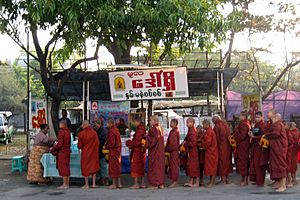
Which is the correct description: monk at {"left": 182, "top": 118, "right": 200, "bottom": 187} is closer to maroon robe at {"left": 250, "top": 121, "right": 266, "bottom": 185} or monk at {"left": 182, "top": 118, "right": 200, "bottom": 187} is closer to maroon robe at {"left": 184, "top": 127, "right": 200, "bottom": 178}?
Answer: maroon robe at {"left": 184, "top": 127, "right": 200, "bottom": 178}

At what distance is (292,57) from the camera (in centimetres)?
1850

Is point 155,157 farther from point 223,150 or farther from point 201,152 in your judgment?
point 223,150

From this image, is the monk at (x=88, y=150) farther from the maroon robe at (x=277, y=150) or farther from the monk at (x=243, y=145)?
the maroon robe at (x=277, y=150)

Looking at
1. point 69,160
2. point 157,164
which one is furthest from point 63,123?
point 157,164

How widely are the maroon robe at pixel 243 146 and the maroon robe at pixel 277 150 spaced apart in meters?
0.71

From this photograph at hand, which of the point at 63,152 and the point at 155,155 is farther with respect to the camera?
the point at 63,152

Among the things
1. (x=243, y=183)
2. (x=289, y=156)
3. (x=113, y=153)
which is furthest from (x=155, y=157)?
(x=289, y=156)

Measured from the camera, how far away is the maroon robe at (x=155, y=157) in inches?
383

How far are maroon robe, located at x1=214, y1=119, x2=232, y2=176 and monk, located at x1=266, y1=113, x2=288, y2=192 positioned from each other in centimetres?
112

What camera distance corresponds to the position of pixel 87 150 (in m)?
9.82

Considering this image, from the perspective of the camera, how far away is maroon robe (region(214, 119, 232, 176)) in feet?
33.2

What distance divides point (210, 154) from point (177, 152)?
0.74 m

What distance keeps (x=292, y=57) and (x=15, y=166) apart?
39.5 feet

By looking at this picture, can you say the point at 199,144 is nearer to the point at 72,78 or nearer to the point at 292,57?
the point at 72,78
